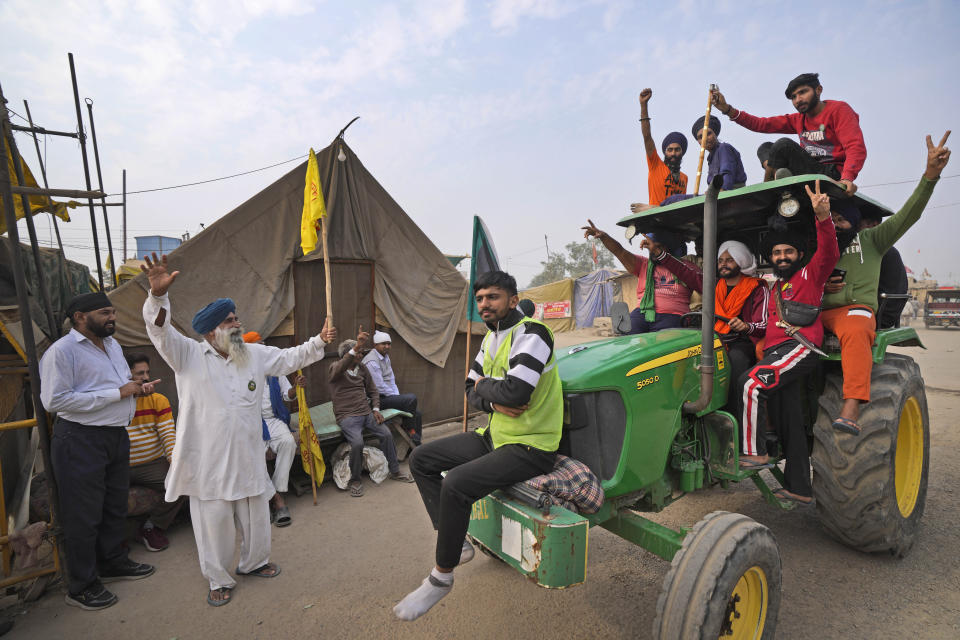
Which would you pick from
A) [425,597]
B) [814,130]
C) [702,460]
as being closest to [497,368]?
[425,597]

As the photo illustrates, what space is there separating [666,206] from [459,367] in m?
5.31

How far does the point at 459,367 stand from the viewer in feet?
27.1

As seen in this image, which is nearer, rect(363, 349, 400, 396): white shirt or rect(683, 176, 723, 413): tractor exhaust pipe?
rect(683, 176, 723, 413): tractor exhaust pipe

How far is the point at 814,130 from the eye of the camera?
3.92 meters

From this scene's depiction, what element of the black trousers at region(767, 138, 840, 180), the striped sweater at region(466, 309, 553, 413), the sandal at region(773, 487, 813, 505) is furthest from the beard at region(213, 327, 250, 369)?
the black trousers at region(767, 138, 840, 180)

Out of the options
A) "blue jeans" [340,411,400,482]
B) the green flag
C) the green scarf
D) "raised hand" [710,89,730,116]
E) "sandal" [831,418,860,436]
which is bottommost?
"blue jeans" [340,411,400,482]

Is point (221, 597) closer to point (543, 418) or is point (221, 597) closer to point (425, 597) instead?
point (425, 597)

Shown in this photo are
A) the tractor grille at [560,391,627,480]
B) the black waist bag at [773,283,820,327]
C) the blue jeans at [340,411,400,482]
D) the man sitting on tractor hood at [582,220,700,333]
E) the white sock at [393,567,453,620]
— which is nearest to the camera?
the white sock at [393,567,453,620]

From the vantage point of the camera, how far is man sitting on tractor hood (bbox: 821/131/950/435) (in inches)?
124

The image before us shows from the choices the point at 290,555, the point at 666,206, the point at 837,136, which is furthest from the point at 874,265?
the point at 290,555

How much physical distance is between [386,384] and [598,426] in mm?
4786

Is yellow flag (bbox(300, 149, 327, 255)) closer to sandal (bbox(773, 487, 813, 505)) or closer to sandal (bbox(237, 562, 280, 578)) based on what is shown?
sandal (bbox(237, 562, 280, 578))

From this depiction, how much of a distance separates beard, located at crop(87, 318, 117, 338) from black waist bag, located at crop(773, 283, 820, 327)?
480 centimetres

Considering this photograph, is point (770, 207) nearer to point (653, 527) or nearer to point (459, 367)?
point (653, 527)
